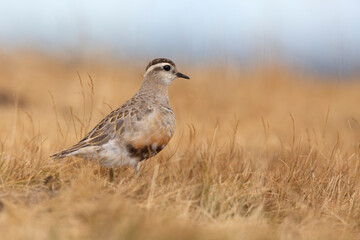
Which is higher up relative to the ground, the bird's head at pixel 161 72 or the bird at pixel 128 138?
the bird's head at pixel 161 72

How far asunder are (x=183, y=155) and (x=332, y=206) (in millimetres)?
1960

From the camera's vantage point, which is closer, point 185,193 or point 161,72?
point 185,193

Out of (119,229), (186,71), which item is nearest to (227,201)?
(119,229)

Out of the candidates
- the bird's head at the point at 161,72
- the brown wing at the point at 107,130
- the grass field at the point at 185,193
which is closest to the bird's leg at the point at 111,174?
the grass field at the point at 185,193

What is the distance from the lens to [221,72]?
13219 mm

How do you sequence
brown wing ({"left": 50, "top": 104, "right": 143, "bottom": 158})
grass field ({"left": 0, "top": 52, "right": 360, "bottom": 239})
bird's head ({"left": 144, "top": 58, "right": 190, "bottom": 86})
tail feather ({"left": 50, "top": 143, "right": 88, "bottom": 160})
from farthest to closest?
bird's head ({"left": 144, "top": 58, "right": 190, "bottom": 86}), brown wing ({"left": 50, "top": 104, "right": 143, "bottom": 158}), tail feather ({"left": 50, "top": 143, "right": 88, "bottom": 160}), grass field ({"left": 0, "top": 52, "right": 360, "bottom": 239})

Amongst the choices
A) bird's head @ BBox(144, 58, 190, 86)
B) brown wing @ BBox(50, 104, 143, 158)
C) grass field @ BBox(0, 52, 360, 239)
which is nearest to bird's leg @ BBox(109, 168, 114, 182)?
grass field @ BBox(0, 52, 360, 239)

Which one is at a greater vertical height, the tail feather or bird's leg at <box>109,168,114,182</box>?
the tail feather

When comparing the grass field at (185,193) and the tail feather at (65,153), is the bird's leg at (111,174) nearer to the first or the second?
the grass field at (185,193)

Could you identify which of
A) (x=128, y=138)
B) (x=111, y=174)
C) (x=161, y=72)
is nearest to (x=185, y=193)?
(x=128, y=138)

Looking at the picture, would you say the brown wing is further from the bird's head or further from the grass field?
the bird's head

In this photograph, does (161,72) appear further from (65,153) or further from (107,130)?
(65,153)

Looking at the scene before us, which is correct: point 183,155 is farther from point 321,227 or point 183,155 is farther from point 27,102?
point 27,102

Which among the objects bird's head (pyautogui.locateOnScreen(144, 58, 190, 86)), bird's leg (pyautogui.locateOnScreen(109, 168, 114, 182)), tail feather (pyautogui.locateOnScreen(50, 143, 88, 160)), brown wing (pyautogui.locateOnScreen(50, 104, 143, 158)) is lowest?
bird's leg (pyautogui.locateOnScreen(109, 168, 114, 182))
